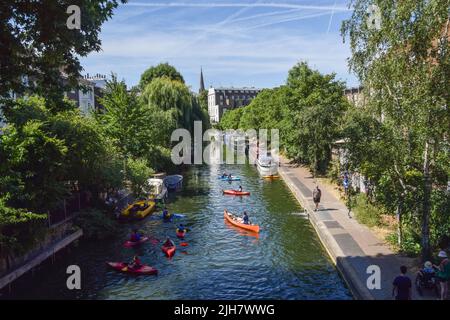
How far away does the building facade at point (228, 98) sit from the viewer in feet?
577

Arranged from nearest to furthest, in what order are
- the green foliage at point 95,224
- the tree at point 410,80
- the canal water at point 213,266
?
1. the tree at point 410,80
2. the canal water at point 213,266
3. the green foliage at point 95,224

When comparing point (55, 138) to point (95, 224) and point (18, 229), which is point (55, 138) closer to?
point (18, 229)

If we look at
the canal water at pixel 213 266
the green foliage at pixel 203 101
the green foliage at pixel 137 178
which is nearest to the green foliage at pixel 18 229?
the canal water at pixel 213 266

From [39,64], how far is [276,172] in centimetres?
3598

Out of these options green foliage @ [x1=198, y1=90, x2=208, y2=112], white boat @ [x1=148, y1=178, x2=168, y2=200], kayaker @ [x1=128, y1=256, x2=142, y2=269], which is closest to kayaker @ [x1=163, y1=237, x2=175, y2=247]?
kayaker @ [x1=128, y1=256, x2=142, y2=269]

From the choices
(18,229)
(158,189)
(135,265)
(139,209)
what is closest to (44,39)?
(18,229)

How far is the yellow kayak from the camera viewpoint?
86.3 feet

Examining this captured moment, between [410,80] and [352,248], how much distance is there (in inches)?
317

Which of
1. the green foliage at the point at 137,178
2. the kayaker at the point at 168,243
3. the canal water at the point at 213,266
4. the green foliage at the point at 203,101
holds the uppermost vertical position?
the green foliage at the point at 203,101

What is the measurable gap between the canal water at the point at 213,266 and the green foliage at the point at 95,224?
508 millimetres

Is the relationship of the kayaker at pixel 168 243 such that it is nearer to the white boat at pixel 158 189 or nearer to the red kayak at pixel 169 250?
the red kayak at pixel 169 250

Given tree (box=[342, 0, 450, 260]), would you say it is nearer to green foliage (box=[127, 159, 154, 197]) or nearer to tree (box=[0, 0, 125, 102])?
tree (box=[0, 0, 125, 102])

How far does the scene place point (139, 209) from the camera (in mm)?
27359

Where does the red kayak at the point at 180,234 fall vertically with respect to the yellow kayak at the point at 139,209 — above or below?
below
